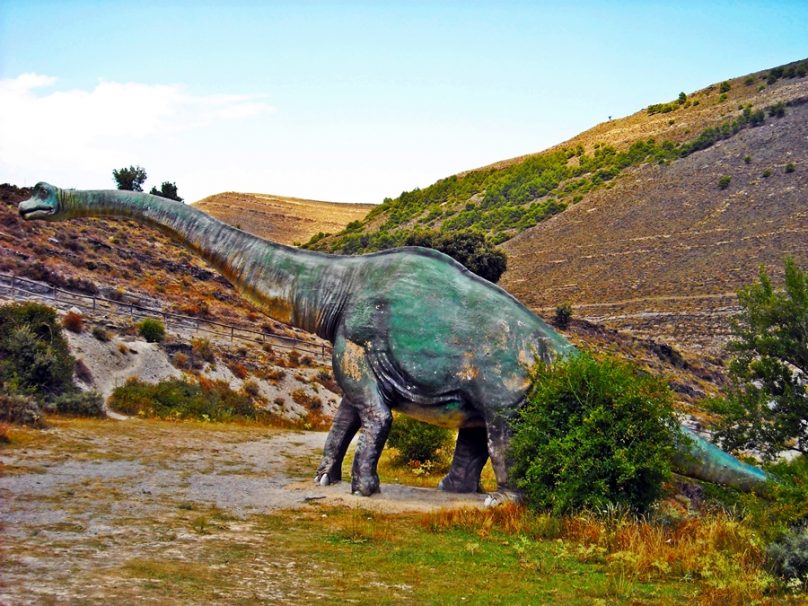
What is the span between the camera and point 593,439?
10789mm

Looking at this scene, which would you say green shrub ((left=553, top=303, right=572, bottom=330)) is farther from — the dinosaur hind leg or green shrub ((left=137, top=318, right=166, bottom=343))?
the dinosaur hind leg

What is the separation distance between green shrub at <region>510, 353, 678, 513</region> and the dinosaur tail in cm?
49

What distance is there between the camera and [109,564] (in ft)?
24.6

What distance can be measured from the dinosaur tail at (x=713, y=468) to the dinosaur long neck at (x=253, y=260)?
5.08 m

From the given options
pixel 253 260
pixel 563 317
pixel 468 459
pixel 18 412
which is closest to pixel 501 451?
pixel 468 459

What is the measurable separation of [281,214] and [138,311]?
10061cm

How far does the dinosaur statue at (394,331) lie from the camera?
11.8 meters

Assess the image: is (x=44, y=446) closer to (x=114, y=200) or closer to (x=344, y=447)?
(x=114, y=200)

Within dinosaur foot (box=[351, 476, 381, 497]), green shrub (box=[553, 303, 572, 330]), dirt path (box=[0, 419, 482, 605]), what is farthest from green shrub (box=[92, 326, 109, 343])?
green shrub (box=[553, 303, 572, 330])

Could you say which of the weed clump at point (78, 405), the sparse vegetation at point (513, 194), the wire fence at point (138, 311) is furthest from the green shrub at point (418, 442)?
the sparse vegetation at point (513, 194)

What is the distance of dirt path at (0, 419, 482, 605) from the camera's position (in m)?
7.10

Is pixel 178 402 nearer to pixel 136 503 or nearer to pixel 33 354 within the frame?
pixel 33 354

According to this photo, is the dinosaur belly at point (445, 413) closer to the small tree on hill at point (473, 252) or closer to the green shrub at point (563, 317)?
the green shrub at point (563, 317)

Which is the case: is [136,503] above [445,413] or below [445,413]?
below
